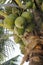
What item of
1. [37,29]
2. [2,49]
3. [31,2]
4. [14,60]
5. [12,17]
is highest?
[31,2]

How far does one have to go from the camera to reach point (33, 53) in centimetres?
160

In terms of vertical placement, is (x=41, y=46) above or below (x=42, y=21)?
below

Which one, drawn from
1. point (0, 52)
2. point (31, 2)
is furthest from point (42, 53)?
point (0, 52)

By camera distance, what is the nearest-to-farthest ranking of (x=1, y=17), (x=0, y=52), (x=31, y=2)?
(x=31, y=2) → (x=1, y=17) → (x=0, y=52)

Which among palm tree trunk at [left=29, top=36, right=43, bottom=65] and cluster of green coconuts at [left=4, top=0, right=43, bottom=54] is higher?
cluster of green coconuts at [left=4, top=0, right=43, bottom=54]

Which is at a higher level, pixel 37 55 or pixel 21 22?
pixel 21 22

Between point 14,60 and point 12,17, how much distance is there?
52.7 inches

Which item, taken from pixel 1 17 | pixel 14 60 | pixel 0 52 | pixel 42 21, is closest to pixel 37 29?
pixel 42 21

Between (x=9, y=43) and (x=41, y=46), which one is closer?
(x=41, y=46)

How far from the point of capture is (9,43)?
2.68 m

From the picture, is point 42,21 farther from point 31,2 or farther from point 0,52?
point 0,52

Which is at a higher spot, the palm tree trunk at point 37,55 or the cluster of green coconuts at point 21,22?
the cluster of green coconuts at point 21,22

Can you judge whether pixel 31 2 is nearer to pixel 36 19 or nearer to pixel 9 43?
pixel 36 19

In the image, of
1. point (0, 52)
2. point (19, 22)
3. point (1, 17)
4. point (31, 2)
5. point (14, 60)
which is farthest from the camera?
point (14, 60)
